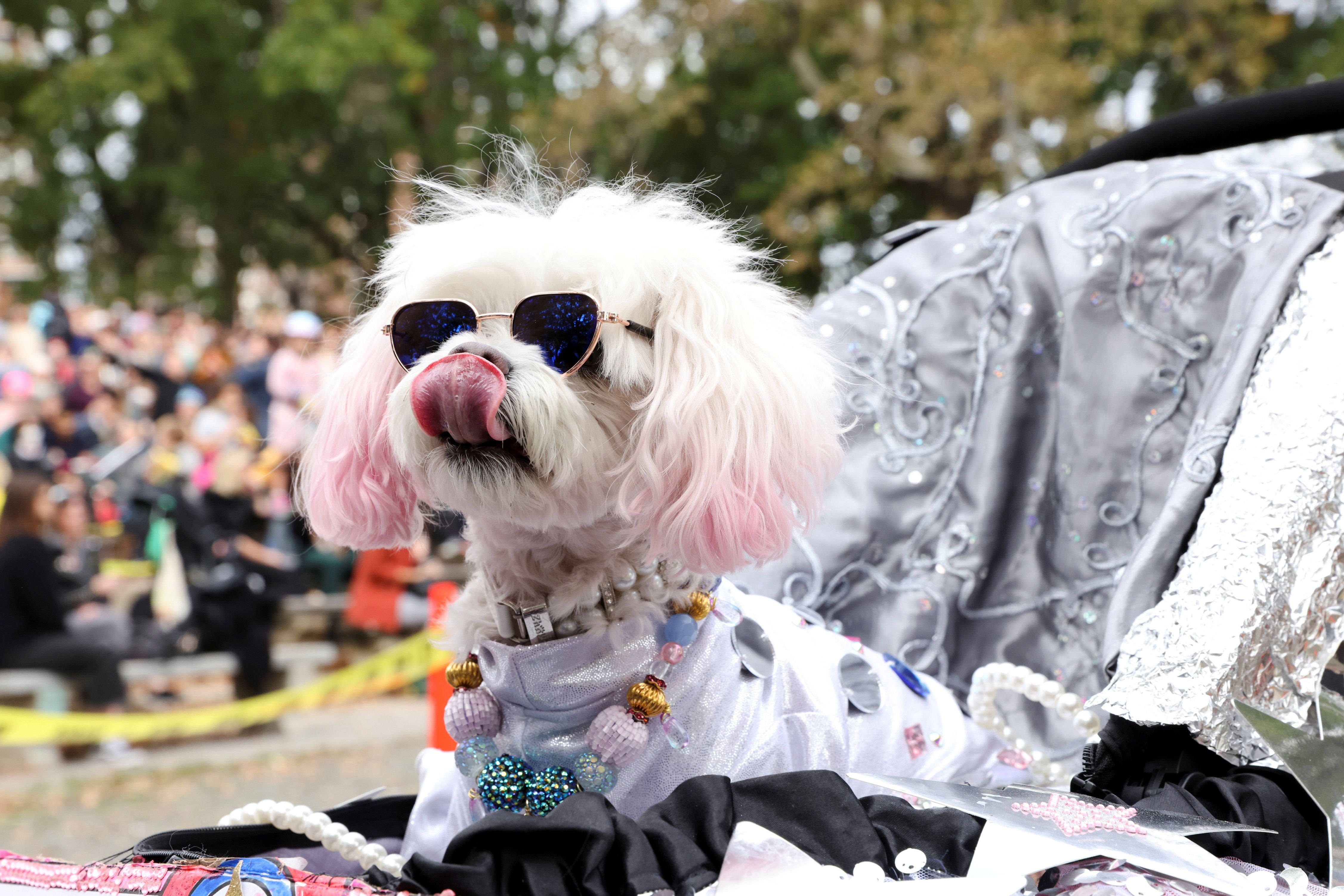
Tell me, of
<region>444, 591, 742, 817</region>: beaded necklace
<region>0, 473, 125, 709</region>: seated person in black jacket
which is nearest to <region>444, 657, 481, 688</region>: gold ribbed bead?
<region>444, 591, 742, 817</region>: beaded necklace

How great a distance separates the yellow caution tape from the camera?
4734 mm

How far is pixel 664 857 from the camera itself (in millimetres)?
1039

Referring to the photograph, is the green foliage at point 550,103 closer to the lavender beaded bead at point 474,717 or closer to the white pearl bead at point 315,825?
the lavender beaded bead at point 474,717

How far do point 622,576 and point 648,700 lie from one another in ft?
0.62

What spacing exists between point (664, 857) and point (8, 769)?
5015 mm

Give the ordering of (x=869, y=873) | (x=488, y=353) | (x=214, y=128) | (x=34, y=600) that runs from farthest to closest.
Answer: (x=214, y=128) → (x=34, y=600) → (x=488, y=353) → (x=869, y=873)

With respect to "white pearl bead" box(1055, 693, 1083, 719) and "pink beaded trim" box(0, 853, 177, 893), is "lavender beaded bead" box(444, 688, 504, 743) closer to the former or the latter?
"pink beaded trim" box(0, 853, 177, 893)

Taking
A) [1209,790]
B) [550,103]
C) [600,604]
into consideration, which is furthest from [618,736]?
[550,103]

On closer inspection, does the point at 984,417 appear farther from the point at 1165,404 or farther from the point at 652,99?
the point at 652,99

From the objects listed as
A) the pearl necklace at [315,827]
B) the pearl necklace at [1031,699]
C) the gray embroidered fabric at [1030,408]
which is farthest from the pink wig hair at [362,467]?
the pearl necklace at [1031,699]

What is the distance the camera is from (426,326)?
1.38 meters

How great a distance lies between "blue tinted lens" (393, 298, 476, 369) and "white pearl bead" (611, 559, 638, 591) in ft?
1.17

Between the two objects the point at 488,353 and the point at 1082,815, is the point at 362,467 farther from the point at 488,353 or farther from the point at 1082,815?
the point at 1082,815

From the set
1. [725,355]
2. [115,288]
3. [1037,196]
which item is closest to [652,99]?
[115,288]
